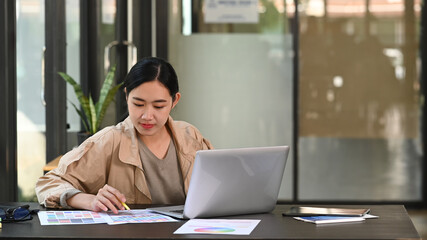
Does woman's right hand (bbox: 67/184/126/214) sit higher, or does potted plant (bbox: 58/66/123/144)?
potted plant (bbox: 58/66/123/144)

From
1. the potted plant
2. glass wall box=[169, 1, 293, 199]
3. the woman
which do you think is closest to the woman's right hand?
the woman

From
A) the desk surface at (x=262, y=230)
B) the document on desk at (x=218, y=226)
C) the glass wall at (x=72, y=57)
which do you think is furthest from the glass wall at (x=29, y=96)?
the document on desk at (x=218, y=226)

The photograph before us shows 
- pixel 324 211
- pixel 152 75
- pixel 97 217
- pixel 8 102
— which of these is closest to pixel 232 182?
pixel 324 211

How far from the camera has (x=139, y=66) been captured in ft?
10.4

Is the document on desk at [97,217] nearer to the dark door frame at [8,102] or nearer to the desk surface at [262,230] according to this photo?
the desk surface at [262,230]

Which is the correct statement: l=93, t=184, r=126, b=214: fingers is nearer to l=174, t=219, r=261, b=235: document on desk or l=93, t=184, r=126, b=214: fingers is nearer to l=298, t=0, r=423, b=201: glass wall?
l=174, t=219, r=261, b=235: document on desk

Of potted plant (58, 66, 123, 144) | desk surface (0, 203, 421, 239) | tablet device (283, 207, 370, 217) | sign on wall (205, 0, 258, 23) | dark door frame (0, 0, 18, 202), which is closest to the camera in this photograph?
desk surface (0, 203, 421, 239)

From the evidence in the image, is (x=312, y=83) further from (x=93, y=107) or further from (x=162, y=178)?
(x=162, y=178)

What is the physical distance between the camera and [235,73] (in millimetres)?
6504

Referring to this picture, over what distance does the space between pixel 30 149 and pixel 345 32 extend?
297 centimetres

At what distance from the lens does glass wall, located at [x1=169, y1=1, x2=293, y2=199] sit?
6453 millimetres

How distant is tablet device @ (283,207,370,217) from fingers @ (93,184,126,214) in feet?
2.00

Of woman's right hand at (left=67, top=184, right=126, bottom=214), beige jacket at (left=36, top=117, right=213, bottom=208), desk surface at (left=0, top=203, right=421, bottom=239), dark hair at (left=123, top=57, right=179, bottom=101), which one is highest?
dark hair at (left=123, top=57, right=179, bottom=101)

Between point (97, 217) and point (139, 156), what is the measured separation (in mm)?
490
